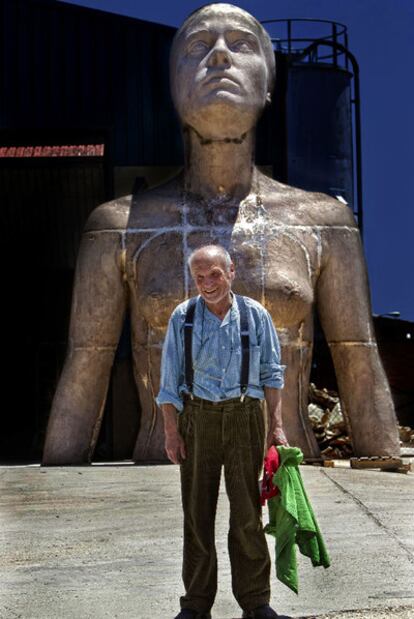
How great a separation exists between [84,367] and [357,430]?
2065mm

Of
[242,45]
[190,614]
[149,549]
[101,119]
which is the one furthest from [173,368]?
[101,119]

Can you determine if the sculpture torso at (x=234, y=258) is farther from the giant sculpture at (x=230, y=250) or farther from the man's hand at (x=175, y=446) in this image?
the man's hand at (x=175, y=446)

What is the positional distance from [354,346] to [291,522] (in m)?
4.77

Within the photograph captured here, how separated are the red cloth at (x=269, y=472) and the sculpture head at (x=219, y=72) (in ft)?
15.6

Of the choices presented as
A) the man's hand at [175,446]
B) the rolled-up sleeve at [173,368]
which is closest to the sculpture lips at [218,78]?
the rolled-up sleeve at [173,368]

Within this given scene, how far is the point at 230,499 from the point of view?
5484 millimetres

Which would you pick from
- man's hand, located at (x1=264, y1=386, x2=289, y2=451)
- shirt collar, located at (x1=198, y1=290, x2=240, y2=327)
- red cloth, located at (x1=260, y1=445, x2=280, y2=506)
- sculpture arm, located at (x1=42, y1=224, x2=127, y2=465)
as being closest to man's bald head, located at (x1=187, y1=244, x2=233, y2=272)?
shirt collar, located at (x1=198, y1=290, x2=240, y2=327)

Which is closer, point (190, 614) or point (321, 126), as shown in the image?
point (190, 614)

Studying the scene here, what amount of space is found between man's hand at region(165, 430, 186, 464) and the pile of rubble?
5.87m

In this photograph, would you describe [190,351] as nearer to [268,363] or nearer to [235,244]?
[268,363]

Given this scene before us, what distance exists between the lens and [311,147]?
18.0 metres


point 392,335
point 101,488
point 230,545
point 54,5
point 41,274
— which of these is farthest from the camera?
point 41,274

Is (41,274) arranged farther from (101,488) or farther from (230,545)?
(230,545)

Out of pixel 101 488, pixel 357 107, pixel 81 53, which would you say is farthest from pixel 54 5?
pixel 101 488
